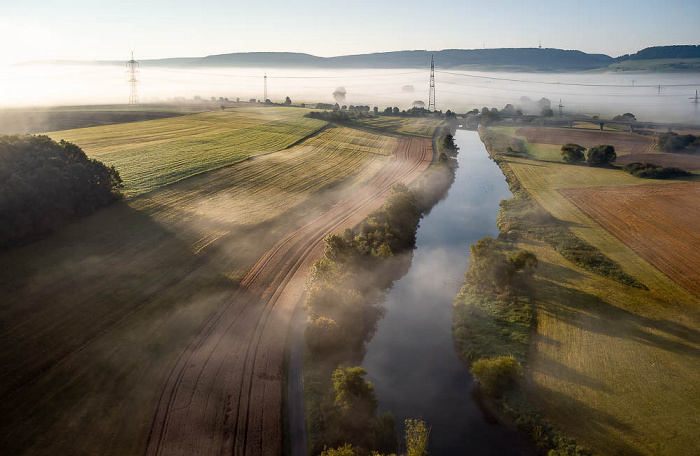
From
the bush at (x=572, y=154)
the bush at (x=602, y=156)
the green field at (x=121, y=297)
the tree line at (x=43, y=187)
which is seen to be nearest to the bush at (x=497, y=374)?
the green field at (x=121, y=297)

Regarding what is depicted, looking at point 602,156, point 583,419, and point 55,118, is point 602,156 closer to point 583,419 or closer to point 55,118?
point 583,419

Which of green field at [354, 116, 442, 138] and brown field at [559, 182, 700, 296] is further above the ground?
green field at [354, 116, 442, 138]

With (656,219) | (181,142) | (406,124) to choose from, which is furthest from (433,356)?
(406,124)

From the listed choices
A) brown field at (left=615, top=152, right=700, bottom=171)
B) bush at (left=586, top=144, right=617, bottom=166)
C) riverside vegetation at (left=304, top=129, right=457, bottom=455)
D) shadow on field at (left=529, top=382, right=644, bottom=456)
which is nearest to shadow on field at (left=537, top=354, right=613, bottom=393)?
shadow on field at (left=529, top=382, right=644, bottom=456)

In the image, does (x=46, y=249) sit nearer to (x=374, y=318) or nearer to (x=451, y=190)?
(x=374, y=318)

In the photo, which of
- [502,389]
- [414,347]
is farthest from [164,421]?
[502,389]

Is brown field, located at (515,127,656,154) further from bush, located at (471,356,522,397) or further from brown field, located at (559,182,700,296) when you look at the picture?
bush, located at (471,356,522,397)
